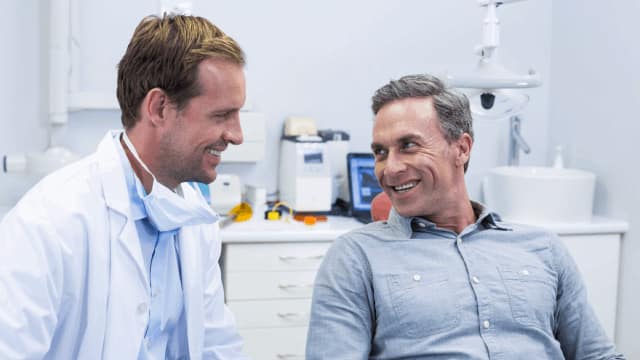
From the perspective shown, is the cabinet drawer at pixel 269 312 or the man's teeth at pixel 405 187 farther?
the cabinet drawer at pixel 269 312

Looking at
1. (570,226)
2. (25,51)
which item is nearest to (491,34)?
(570,226)

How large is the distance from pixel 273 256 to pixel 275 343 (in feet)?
0.97

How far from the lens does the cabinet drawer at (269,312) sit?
2486 millimetres

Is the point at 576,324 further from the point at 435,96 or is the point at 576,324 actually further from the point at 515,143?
the point at 515,143

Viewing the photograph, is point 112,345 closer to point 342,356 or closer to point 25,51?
point 342,356

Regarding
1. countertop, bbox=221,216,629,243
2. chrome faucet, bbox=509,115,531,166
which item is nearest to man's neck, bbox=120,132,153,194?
countertop, bbox=221,216,629,243

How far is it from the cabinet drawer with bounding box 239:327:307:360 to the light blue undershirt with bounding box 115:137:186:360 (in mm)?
1047

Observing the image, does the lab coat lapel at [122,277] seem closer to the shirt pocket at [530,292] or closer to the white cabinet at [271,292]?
the shirt pocket at [530,292]

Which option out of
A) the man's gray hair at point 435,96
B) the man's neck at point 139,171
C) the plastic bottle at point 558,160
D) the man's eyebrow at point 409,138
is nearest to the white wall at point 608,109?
the plastic bottle at point 558,160

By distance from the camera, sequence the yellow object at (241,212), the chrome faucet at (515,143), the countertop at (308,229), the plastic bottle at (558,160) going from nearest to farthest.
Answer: the countertop at (308,229)
the yellow object at (241,212)
the plastic bottle at (558,160)
the chrome faucet at (515,143)

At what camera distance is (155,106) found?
1.35 m

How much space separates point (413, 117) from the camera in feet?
5.43

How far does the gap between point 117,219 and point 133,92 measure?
24 centimetres

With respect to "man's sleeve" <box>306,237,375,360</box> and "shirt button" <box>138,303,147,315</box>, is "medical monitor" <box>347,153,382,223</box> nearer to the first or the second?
"man's sleeve" <box>306,237,375,360</box>
